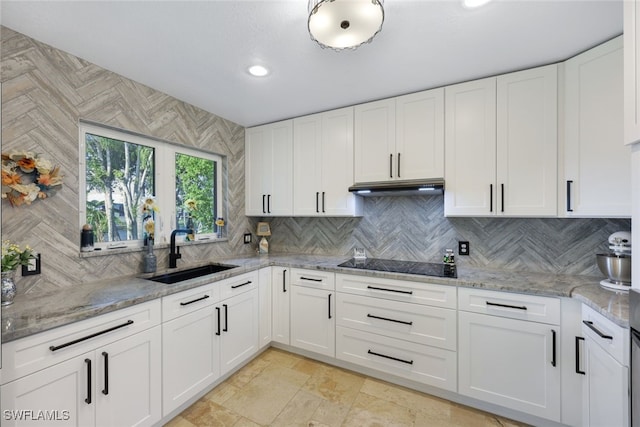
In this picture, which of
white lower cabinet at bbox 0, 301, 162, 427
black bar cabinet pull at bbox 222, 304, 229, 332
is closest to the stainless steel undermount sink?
black bar cabinet pull at bbox 222, 304, 229, 332

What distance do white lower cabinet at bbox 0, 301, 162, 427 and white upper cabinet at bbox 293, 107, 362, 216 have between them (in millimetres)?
1676

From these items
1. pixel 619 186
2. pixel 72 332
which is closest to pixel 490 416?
pixel 619 186

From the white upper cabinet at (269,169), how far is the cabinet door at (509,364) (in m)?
2.02

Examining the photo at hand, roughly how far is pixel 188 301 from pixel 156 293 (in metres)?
0.26

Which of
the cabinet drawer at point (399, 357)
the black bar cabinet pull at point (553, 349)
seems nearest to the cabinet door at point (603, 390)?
the black bar cabinet pull at point (553, 349)

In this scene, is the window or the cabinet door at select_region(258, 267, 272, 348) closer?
the window

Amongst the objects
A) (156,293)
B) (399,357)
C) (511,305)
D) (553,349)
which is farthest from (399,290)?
(156,293)

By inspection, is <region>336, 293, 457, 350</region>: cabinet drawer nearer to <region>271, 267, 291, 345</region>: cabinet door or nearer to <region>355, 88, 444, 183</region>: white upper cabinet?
<region>271, 267, 291, 345</region>: cabinet door

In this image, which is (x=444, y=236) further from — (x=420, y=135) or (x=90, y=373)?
(x=90, y=373)

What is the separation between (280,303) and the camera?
266 centimetres

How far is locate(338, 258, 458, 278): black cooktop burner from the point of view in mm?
2143

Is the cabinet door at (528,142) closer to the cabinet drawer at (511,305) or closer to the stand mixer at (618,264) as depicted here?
the stand mixer at (618,264)

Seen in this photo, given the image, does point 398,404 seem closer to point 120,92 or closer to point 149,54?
point 149,54

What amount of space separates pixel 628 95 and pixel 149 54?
8.56 feet
